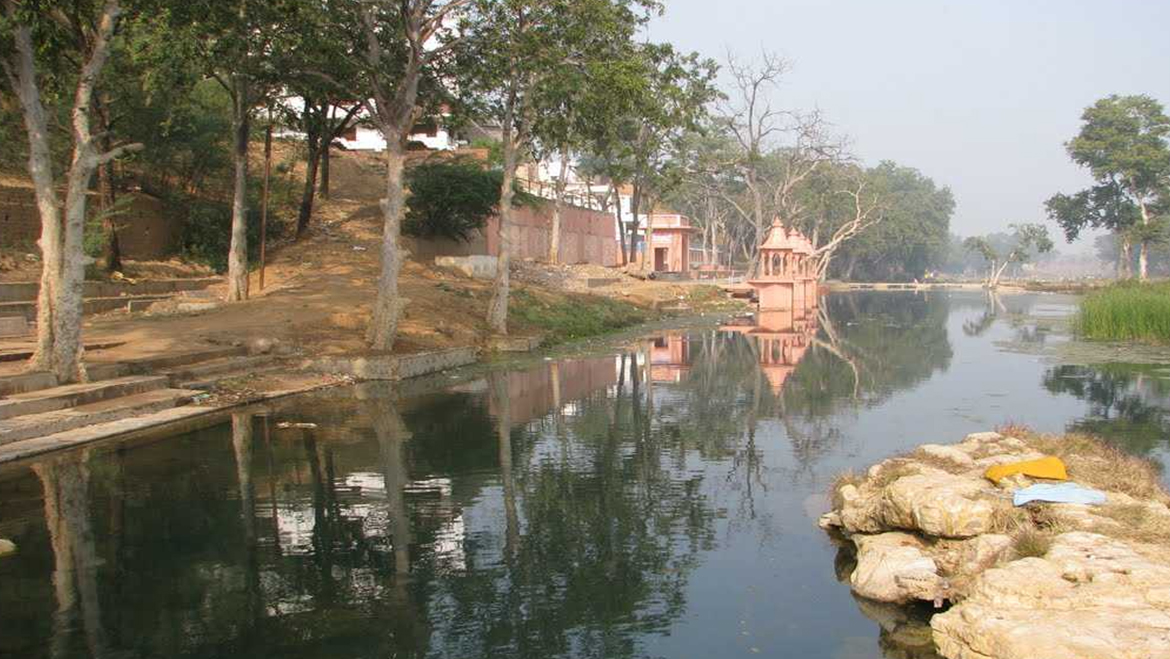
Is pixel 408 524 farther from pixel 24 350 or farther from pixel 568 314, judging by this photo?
pixel 568 314

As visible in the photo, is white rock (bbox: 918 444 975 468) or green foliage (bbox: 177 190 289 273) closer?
white rock (bbox: 918 444 975 468)

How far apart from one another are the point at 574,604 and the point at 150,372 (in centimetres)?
1181

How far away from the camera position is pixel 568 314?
29.7m

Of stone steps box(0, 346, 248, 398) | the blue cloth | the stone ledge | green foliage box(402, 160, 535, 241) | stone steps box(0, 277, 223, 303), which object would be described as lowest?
the blue cloth

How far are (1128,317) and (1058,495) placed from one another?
2322 cm

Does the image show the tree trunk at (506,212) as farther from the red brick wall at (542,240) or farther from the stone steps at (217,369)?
the stone steps at (217,369)

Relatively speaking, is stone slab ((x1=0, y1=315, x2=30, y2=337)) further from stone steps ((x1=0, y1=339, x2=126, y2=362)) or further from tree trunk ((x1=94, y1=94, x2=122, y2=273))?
tree trunk ((x1=94, y1=94, x2=122, y2=273))

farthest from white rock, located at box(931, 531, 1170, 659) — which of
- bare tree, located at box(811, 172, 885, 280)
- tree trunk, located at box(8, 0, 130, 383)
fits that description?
bare tree, located at box(811, 172, 885, 280)

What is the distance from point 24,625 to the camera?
20.1 ft

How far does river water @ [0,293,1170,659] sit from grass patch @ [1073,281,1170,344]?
411 inches

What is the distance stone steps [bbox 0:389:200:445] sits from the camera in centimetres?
1148

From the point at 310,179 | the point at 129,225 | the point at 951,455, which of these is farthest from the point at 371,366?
the point at 310,179

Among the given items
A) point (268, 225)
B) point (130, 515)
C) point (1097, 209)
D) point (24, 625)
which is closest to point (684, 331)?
point (268, 225)

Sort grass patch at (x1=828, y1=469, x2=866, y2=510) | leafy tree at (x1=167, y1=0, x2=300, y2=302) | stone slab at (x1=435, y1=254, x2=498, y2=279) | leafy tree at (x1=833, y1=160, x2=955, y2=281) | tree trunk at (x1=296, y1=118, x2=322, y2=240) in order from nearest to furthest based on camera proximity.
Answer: grass patch at (x1=828, y1=469, x2=866, y2=510)
leafy tree at (x1=167, y1=0, x2=300, y2=302)
tree trunk at (x1=296, y1=118, x2=322, y2=240)
stone slab at (x1=435, y1=254, x2=498, y2=279)
leafy tree at (x1=833, y1=160, x2=955, y2=281)
